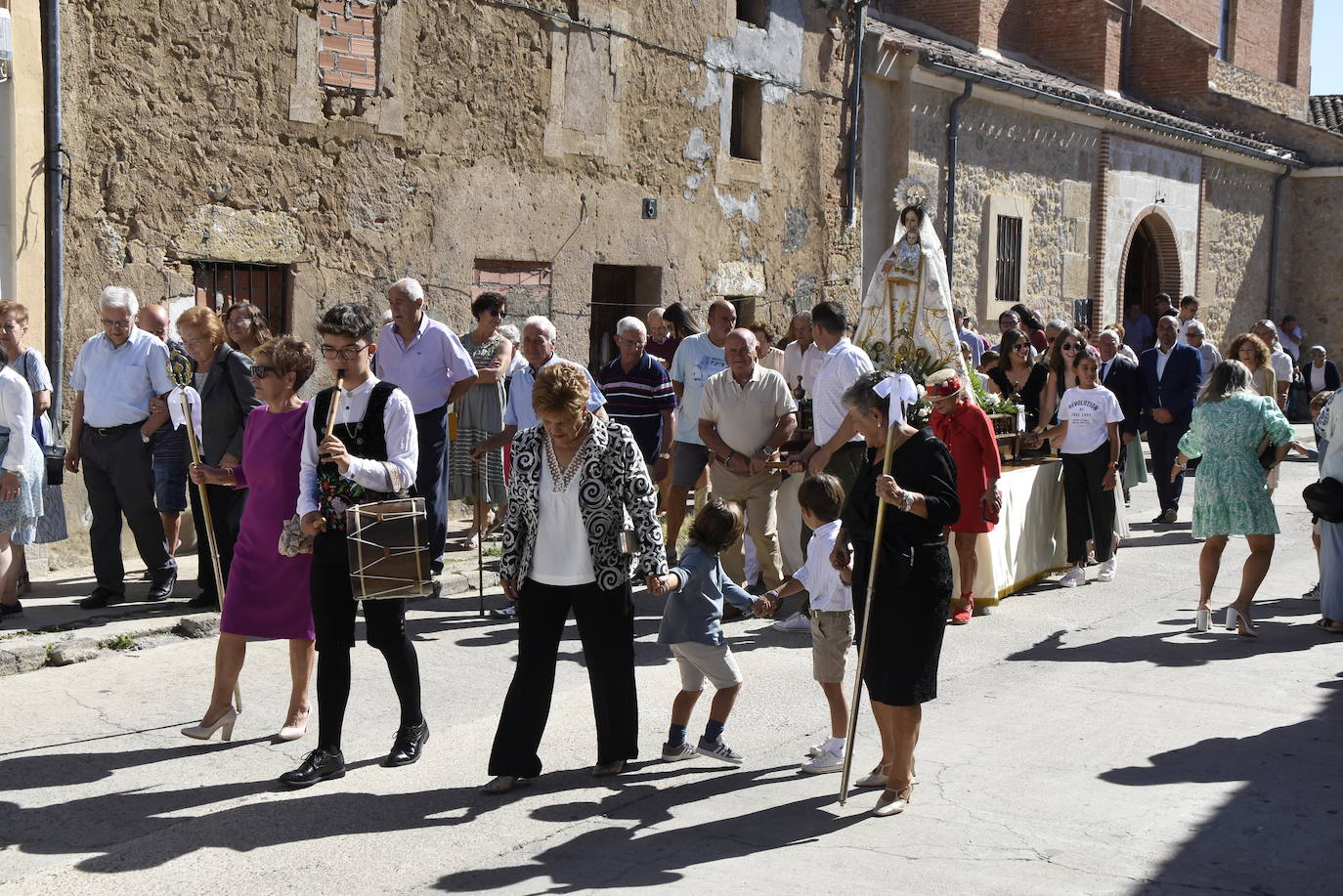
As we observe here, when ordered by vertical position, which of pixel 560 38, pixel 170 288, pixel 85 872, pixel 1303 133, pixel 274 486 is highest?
pixel 1303 133

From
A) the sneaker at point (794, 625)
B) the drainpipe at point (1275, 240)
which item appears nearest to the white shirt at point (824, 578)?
the sneaker at point (794, 625)

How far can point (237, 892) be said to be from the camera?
457 centimetres

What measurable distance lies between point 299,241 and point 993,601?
5.97 m

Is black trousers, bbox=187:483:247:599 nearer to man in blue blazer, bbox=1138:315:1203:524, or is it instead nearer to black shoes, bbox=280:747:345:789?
black shoes, bbox=280:747:345:789

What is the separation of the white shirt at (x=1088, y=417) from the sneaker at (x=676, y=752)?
5.26 metres

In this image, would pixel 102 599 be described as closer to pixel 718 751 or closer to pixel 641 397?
pixel 641 397

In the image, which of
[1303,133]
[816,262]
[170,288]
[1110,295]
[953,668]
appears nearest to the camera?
[953,668]

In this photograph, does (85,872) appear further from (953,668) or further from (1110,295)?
(1110,295)

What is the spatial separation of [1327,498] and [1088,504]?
2.10 metres

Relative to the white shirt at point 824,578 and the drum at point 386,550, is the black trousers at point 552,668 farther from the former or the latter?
the white shirt at point 824,578

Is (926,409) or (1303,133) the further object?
(1303,133)

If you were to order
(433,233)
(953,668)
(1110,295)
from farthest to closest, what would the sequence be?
(1110,295)
(433,233)
(953,668)

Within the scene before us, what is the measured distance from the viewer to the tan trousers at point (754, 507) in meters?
8.79

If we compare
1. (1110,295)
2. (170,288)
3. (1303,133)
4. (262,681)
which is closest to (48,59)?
(170,288)
